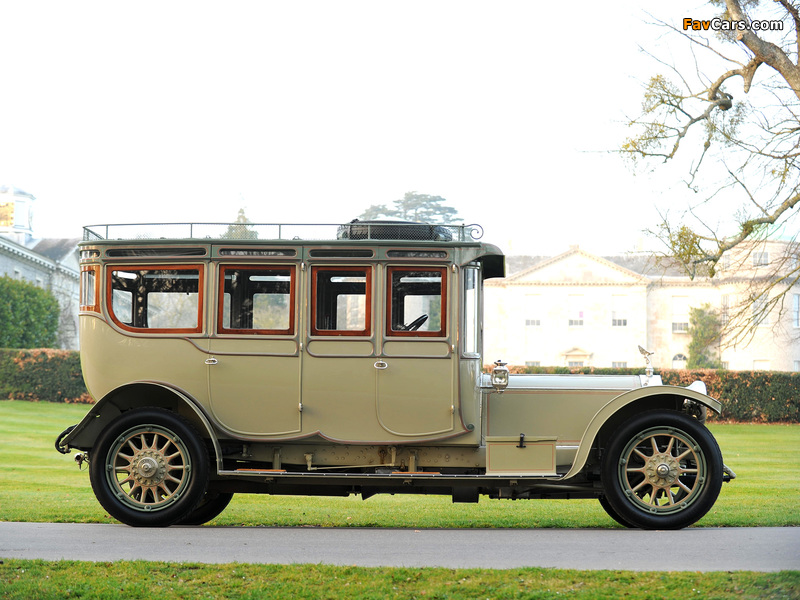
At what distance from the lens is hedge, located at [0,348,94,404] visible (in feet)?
108

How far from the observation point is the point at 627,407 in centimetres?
833

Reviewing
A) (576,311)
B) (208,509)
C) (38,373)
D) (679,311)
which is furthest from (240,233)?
(679,311)

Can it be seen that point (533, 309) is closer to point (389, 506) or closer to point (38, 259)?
point (38, 259)

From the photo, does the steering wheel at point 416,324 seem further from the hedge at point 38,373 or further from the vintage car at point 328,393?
the hedge at point 38,373

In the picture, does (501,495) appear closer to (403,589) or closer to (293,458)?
(293,458)

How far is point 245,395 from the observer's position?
818cm

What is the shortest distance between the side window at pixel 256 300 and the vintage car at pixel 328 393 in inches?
0.5

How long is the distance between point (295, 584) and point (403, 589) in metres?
0.71

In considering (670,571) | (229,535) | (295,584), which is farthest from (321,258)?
(670,571)

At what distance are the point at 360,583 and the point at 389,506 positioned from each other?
5.92 metres

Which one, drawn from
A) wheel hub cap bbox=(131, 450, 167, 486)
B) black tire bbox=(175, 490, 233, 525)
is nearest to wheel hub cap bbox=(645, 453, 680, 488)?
black tire bbox=(175, 490, 233, 525)

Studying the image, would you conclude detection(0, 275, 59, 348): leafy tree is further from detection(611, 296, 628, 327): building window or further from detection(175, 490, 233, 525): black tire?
detection(611, 296, 628, 327): building window

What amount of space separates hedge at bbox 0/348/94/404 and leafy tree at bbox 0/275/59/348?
856 centimetres

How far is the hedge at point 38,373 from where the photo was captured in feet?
108
